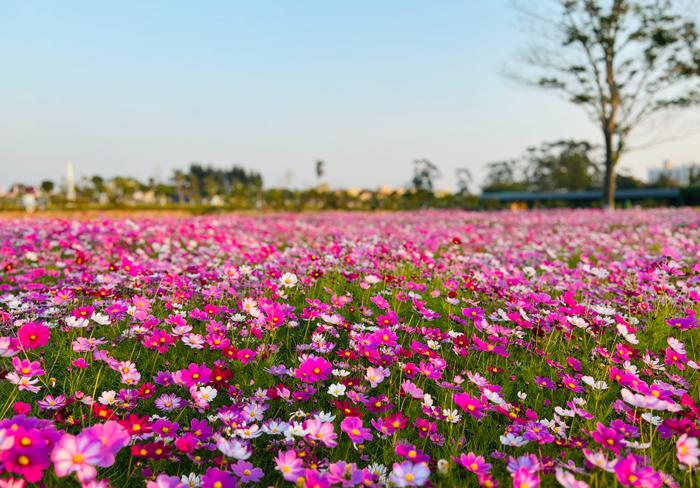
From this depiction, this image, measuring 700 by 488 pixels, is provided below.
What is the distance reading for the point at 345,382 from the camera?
238cm

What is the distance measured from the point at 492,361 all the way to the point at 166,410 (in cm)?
192

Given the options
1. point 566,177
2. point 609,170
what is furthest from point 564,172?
point 609,170

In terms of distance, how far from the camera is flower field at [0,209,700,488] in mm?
1717

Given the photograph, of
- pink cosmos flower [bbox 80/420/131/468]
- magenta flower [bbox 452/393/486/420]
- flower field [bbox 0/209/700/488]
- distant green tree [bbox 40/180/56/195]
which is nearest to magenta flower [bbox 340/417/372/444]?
flower field [bbox 0/209/700/488]

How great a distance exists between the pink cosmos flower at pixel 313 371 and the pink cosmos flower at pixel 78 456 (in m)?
0.99

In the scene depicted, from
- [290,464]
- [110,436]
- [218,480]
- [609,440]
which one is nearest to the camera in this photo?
[110,436]

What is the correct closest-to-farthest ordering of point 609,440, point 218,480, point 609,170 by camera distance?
point 218,480
point 609,440
point 609,170

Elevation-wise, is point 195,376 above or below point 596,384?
above

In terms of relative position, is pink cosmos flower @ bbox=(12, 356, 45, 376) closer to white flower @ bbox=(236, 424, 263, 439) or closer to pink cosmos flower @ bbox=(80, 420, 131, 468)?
pink cosmos flower @ bbox=(80, 420, 131, 468)

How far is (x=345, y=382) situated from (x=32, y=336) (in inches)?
56.1

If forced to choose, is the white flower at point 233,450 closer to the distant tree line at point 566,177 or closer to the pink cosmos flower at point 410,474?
the pink cosmos flower at point 410,474

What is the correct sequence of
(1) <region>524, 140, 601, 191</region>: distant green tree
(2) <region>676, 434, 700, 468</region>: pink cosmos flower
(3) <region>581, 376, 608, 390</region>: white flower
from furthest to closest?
1. (1) <region>524, 140, 601, 191</region>: distant green tree
2. (3) <region>581, 376, 608, 390</region>: white flower
3. (2) <region>676, 434, 700, 468</region>: pink cosmos flower

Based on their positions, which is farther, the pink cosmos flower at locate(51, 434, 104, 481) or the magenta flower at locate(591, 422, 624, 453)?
the magenta flower at locate(591, 422, 624, 453)

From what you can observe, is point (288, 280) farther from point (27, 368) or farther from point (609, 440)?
point (609, 440)
